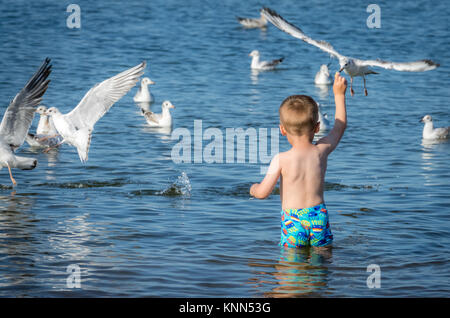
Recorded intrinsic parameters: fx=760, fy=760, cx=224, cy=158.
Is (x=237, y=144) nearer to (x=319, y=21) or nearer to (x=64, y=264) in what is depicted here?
(x=64, y=264)

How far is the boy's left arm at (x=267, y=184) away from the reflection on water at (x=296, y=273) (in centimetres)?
79

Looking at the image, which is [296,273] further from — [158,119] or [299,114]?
[158,119]

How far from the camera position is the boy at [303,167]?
19.5 feet

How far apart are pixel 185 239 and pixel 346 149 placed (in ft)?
19.3

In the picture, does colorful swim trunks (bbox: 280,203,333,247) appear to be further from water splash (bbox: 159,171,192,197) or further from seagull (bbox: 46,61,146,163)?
seagull (bbox: 46,61,146,163)

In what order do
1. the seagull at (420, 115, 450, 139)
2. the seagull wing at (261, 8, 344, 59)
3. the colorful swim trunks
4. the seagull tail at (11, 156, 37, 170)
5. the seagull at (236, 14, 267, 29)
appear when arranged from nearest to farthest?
the colorful swim trunks, the seagull wing at (261, 8, 344, 59), the seagull tail at (11, 156, 37, 170), the seagull at (420, 115, 450, 139), the seagull at (236, 14, 267, 29)

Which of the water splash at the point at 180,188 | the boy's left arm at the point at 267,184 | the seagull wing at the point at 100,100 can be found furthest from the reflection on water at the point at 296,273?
the seagull wing at the point at 100,100

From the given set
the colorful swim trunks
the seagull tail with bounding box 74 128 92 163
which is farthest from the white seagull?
the colorful swim trunks

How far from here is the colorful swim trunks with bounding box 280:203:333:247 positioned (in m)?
6.15

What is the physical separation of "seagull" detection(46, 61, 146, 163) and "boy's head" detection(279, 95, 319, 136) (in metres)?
5.11

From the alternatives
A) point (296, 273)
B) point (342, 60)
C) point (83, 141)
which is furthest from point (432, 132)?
point (296, 273)

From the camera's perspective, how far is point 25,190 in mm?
10023

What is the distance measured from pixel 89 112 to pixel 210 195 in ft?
7.67

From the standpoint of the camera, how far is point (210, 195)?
385 inches
